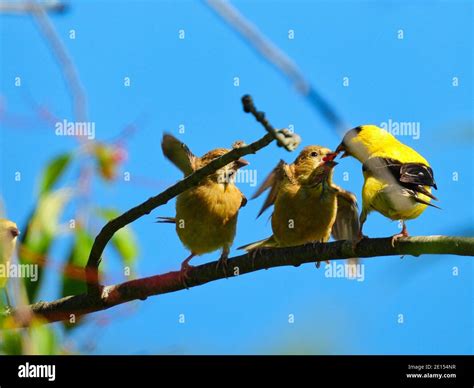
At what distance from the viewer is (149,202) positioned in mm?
3229

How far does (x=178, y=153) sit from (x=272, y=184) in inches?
40.0

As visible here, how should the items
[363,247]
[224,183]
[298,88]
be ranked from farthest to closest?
[224,183], [363,247], [298,88]

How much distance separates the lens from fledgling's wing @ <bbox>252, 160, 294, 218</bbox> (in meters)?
5.18

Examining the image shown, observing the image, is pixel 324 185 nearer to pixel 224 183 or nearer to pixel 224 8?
pixel 224 183

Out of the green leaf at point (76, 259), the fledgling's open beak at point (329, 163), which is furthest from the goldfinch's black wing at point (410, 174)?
the green leaf at point (76, 259)

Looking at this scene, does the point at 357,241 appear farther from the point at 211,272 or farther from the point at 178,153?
the point at 178,153

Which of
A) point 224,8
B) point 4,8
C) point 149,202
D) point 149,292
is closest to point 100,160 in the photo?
point 149,202

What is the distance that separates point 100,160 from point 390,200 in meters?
1.89

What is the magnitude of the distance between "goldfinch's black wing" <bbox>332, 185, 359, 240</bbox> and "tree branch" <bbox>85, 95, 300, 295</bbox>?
2.06 metres

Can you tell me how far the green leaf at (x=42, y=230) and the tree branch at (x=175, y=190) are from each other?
0.39 m

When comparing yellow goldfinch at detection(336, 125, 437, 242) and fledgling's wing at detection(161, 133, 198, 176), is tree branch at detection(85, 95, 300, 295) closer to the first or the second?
fledgling's wing at detection(161, 133, 198, 176)

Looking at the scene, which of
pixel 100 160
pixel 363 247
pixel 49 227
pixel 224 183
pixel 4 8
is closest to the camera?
pixel 4 8

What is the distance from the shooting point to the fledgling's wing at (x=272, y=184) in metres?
5.18
